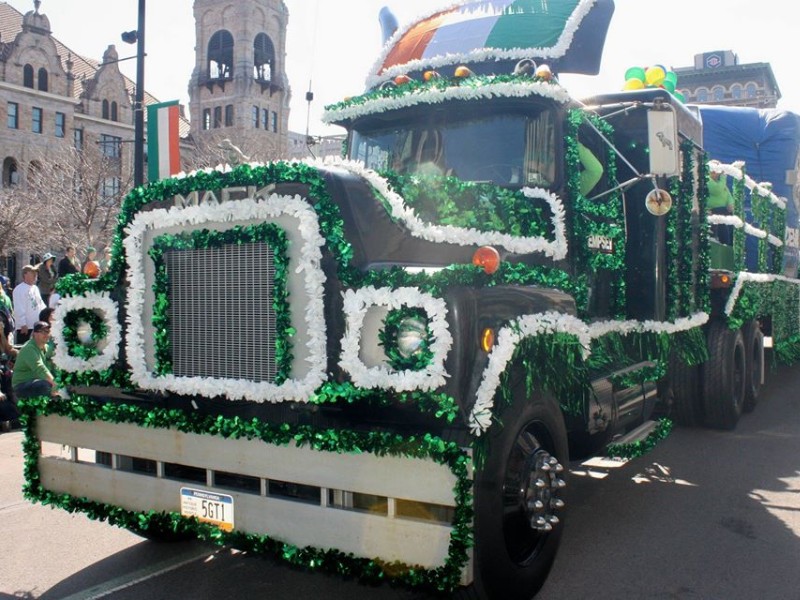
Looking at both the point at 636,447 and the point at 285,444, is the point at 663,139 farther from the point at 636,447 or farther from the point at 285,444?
the point at 285,444

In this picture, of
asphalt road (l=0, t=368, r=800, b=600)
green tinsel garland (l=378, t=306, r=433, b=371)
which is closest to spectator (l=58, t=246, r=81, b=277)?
asphalt road (l=0, t=368, r=800, b=600)

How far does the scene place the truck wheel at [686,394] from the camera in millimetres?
7371

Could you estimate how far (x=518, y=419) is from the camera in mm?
3436

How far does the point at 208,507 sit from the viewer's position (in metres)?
3.45

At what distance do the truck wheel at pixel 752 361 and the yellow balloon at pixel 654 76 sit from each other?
283 cm

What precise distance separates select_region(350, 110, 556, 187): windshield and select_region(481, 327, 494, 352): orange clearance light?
1.61m

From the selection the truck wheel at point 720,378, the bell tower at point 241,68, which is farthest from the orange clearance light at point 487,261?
the bell tower at point 241,68

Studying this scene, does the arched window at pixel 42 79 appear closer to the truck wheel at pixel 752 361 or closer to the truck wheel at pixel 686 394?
the truck wheel at pixel 752 361

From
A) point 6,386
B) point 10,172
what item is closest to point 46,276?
point 6,386

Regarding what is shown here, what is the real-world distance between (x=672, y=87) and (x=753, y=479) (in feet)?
13.0

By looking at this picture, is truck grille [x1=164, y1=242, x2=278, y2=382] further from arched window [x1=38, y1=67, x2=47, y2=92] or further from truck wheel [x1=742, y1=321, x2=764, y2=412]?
arched window [x1=38, y1=67, x2=47, y2=92]

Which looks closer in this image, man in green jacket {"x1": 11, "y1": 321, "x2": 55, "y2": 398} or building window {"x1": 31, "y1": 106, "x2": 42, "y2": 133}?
man in green jacket {"x1": 11, "y1": 321, "x2": 55, "y2": 398}

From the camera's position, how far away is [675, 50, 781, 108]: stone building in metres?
70.4

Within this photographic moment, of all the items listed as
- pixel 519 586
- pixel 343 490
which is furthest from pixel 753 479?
pixel 343 490
